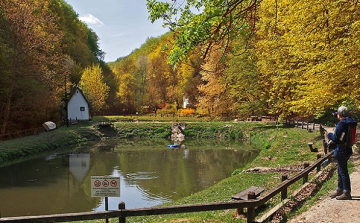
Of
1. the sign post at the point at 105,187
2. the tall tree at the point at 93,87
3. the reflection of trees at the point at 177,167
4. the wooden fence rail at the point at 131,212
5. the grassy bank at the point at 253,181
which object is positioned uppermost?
the tall tree at the point at 93,87

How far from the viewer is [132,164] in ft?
71.6

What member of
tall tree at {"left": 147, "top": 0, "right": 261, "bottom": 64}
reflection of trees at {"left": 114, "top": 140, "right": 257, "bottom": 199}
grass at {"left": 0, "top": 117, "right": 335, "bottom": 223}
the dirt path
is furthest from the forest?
reflection of trees at {"left": 114, "top": 140, "right": 257, "bottom": 199}

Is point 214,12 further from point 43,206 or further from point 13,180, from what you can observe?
point 13,180

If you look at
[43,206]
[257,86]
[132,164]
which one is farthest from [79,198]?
[257,86]

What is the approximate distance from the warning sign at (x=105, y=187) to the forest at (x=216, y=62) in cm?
319

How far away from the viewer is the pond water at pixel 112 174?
13016mm

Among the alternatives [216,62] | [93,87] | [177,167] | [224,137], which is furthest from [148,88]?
[177,167]

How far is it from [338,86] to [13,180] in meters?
19.0

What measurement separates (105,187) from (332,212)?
16.5 ft

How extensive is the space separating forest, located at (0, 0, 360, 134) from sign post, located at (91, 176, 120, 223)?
3.19 m

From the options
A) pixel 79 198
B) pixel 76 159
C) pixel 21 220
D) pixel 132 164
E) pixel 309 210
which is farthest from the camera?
pixel 76 159

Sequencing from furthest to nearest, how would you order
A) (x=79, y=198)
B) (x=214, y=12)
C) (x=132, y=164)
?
(x=132, y=164) → (x=79, y=198) → (x=214, y=12)

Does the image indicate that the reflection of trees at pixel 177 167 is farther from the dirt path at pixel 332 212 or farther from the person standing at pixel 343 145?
the person standing at pixel 343 145

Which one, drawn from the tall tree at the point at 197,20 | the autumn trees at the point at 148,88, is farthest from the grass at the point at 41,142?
the autumn trees at the point at 148,88
